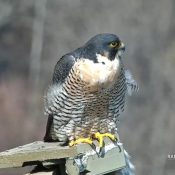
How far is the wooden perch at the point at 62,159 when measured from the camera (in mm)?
4711

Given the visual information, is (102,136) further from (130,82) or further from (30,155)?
(30,155)

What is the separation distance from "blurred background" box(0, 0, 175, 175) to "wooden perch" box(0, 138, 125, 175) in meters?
7.19

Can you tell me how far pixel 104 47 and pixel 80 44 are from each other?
11.8m

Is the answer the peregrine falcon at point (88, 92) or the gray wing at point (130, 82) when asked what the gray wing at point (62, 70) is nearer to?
the peregrine falcon at point (88, 92)

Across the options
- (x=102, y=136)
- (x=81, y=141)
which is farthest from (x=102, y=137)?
(x=81, y=141)

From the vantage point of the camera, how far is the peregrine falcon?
5750mm

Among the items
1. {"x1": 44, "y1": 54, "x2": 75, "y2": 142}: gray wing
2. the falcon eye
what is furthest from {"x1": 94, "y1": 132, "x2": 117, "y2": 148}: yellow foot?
the falcon eye

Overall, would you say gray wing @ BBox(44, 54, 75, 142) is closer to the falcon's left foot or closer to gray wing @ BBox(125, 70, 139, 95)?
the falcon's left foot

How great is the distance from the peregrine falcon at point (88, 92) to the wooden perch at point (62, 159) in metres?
0.55

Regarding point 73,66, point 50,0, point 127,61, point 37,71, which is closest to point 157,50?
point 127,61

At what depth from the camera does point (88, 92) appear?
5797 mm

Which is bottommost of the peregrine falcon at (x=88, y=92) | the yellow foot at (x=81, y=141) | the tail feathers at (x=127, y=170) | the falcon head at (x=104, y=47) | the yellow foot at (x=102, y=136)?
the tail feathers at (x=127, y=170)

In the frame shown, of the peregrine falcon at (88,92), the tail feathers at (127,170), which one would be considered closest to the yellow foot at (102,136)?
the peregrine falcon at (88,92)

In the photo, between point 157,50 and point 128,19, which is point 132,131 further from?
point 128,19
